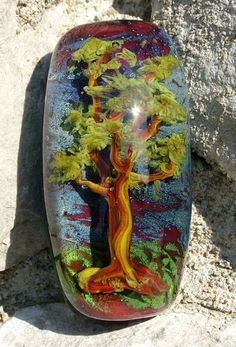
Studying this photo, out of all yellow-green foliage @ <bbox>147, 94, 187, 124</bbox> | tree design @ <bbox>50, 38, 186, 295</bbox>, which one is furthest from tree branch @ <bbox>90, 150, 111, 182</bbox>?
yellow-green foliage @ <bbox>147, 94, 187, 124</bbox>

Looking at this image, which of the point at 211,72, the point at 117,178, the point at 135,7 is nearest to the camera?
the point at 117,178

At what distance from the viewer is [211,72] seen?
1.57 meters

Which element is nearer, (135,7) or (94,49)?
(94,49)

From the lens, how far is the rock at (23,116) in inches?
62.1

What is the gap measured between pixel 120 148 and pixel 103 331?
36cm

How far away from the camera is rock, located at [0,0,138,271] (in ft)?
5.18

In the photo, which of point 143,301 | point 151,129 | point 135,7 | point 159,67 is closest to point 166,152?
point 151,129

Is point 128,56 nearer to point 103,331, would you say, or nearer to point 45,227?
point 45,227

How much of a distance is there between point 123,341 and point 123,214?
0.79 feet

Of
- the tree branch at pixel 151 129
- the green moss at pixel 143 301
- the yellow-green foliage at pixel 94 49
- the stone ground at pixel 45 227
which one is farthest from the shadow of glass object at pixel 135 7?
the green moss at pixel 143 301

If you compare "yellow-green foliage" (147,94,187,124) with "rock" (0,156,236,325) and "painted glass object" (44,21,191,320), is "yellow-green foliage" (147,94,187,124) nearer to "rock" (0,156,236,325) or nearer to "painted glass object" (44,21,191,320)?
"painted glass object" (44,21,191,320)

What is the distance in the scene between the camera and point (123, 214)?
1.47 meters

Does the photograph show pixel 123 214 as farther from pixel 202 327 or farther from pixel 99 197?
pixel 202 327

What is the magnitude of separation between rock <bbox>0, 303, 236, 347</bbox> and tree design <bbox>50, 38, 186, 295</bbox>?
0.28 ft
